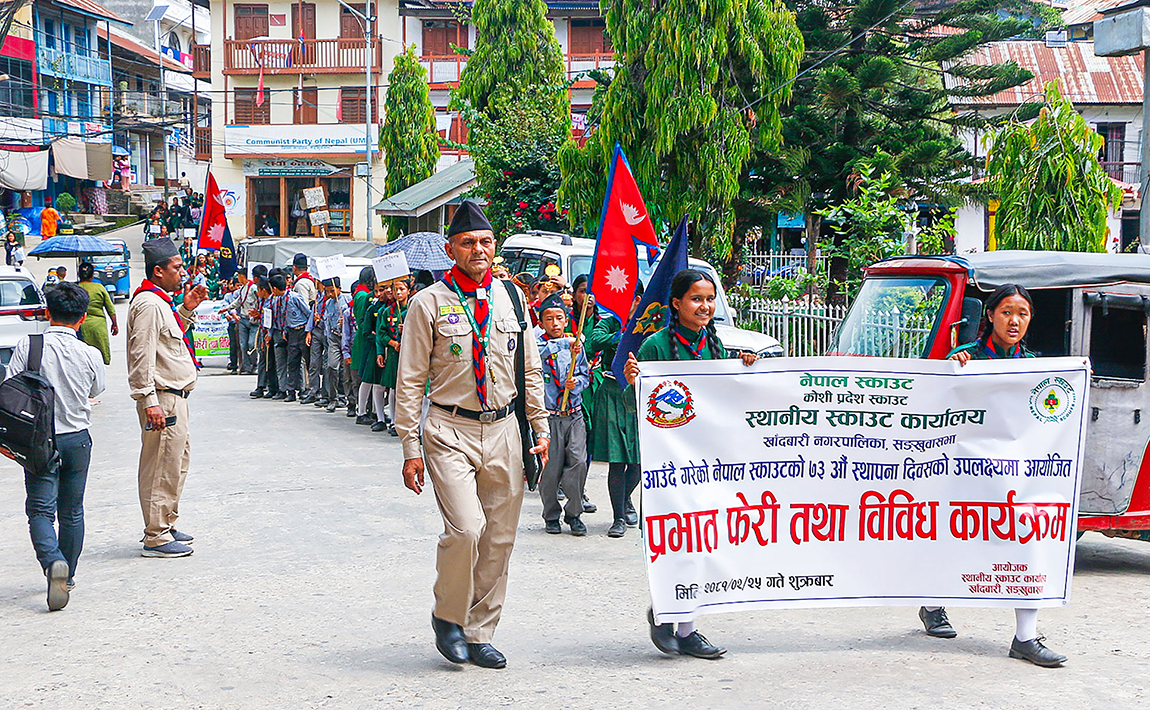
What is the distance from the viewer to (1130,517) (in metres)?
7.58

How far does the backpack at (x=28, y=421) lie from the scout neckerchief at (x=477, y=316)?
255 cm

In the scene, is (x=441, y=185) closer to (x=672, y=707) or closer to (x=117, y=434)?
(x=117, y=434)

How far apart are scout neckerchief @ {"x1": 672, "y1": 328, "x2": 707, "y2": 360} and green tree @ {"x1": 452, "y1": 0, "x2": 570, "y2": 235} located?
16.7m

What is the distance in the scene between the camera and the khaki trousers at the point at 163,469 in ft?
26.4

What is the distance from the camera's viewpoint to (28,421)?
21.7 ft

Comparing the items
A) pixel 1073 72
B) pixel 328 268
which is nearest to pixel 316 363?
pixel 328 268

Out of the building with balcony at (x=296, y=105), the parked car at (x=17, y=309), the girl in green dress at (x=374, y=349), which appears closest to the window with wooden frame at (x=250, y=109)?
the building with balcony at (x=296, y=105)

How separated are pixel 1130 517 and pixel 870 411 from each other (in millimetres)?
2924

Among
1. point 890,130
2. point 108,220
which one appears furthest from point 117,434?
point 108,220

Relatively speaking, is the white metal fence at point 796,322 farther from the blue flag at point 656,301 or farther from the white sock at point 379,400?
the white sock at point 379,400

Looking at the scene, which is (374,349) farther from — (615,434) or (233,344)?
(233,344)

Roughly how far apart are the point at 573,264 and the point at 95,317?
6424 millimetres

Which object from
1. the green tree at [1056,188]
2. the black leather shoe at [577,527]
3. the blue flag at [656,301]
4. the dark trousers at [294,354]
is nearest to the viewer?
the blue flag at [656,301]

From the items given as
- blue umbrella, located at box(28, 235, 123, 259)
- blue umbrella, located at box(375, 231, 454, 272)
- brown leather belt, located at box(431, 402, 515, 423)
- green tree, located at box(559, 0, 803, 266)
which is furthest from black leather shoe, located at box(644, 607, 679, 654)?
blue umbrella, located at box(28, 235, 123, 259)
